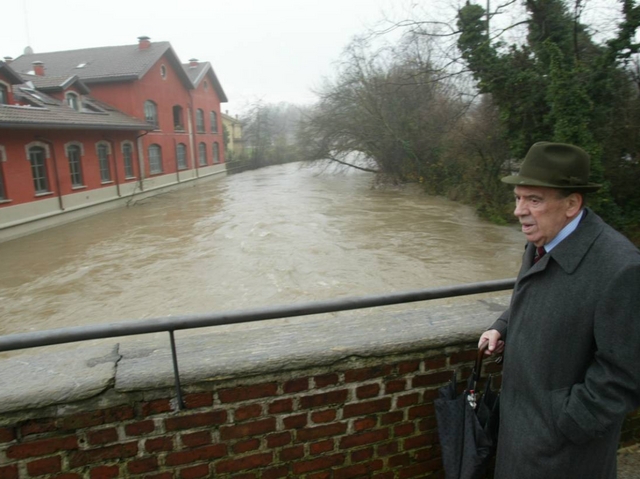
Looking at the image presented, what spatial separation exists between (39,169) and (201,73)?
18.2m

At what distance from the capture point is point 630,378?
4.36ft

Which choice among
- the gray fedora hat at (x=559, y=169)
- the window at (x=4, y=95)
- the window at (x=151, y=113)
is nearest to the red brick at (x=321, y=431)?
the gray fedora hat at (x=559, y=169)

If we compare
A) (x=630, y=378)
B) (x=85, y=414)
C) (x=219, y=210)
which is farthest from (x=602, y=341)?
(x=219, y=210)

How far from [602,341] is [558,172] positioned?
0.55 meters

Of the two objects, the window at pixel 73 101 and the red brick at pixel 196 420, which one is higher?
the window at pixel 73 101

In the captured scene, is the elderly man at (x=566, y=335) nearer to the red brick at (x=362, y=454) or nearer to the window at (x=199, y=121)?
the red brick at (x=362, y=454)

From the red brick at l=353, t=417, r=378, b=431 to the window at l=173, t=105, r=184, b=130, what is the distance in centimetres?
2920

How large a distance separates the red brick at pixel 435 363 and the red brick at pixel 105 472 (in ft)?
4.10

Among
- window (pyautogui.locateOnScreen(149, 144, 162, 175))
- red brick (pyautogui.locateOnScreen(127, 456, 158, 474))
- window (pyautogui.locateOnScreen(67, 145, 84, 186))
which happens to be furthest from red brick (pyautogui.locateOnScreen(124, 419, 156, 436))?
window (pyautogui.locateOnScreen(149, 144, 162, 175))

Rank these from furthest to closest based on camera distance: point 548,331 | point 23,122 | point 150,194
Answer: point 150,194
point 23,122
point 548,331

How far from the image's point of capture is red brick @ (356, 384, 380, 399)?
6.07 feet

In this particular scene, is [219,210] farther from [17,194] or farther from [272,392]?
[272,392]

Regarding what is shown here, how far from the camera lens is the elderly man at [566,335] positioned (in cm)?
134

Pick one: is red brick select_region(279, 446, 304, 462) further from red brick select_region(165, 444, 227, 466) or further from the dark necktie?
the dark necktie
